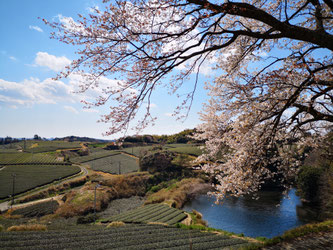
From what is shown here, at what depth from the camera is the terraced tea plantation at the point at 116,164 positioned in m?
56.5

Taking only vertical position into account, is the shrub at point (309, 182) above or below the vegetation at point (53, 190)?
above

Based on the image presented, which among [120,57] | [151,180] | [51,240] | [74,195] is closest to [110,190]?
[74,195]

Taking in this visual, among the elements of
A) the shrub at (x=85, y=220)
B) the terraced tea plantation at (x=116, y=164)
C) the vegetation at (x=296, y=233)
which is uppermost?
the vegetation at (x=296, y=233)

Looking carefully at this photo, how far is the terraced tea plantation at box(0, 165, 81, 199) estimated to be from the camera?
36.6 metres

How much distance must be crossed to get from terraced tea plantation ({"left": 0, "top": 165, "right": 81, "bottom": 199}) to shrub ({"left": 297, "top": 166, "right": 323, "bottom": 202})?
158ft

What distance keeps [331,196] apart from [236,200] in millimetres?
12336

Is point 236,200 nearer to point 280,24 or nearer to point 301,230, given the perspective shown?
point 301,230

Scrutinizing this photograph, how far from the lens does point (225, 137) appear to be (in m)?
7.02

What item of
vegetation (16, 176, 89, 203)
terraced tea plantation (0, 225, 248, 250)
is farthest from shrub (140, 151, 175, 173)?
terraced tea plantation (0, 225, 248, 250)

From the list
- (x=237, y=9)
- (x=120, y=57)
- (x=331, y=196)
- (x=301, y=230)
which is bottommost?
(x=331, y=196)

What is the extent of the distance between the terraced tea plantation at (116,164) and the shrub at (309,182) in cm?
4119

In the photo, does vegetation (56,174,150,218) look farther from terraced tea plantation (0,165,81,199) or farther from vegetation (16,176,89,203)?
terraced tea plantation (0,165,81,199)

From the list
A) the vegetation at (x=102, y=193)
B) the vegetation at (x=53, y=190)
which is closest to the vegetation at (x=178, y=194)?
the vegetation at (x=102, y=193)

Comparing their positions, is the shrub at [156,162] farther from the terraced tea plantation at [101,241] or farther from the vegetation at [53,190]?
the terraced tea plantation at [101,241]
